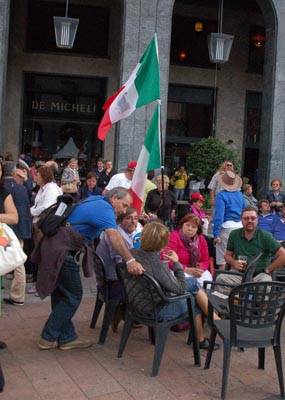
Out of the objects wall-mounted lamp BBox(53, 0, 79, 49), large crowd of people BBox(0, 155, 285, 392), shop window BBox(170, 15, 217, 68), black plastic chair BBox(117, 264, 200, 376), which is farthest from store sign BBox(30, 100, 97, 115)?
black plastic chair BBox(117, 264, 200, 376)

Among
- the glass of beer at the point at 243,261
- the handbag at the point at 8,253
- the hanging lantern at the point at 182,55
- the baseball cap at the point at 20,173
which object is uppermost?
the hanging lantern at the point at 182,55

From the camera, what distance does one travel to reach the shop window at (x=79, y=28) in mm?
17391

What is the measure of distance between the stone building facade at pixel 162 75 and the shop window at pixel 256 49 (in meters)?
0.16

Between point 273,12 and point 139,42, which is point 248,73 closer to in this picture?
point 273,12

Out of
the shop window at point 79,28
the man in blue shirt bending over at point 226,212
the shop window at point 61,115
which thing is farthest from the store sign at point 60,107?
the man in blue shirt bending over at point 226,212

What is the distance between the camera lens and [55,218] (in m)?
5.40

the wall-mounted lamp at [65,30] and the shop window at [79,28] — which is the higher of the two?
the shop window at [79,28]

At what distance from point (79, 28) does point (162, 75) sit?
18.5ft

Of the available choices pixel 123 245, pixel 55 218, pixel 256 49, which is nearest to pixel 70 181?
pixel 55 218

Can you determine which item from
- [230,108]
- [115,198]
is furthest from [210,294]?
[230,108]

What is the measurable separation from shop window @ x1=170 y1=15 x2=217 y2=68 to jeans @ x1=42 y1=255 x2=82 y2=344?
14285 mm

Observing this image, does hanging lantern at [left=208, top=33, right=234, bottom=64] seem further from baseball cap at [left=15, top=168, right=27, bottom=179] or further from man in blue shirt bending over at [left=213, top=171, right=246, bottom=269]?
baseball cap at [left=15, top=168, right=27, bottom=179]

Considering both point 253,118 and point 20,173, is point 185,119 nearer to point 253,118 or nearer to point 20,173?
point 253,118

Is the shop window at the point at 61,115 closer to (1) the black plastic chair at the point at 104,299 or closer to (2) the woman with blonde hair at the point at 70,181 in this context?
(2) the woman with blonde hair at the point at 70,181
